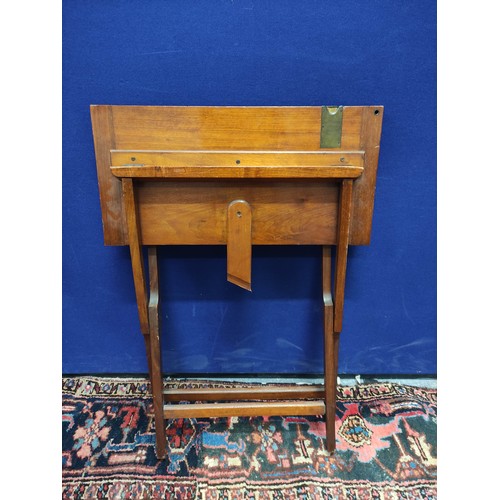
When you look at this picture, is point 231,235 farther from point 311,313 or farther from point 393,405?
point 393,405

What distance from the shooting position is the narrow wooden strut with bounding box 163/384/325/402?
1.28 m

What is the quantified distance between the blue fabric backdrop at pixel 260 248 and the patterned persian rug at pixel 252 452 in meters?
0.16

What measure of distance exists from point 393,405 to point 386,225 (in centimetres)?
70

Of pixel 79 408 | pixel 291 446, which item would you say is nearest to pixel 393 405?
pixel 291 446

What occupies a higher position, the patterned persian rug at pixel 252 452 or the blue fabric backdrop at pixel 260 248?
the blue fabric backdrop at pixel 260 248

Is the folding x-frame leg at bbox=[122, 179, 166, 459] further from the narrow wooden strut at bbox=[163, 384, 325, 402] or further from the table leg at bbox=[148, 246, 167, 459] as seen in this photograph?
the narrow wooden strut at bbox=[163, 384, 325, 402]

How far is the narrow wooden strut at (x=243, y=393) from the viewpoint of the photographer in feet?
4.21

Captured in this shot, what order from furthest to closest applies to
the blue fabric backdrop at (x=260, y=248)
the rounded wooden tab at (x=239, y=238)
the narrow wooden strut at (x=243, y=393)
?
the narrow wooden strut at (x=243, y=393), the blue fabric backdrop at (x=260, y=248), the rounded wooden tab at (x=239, y=238)

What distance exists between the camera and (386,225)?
130cm

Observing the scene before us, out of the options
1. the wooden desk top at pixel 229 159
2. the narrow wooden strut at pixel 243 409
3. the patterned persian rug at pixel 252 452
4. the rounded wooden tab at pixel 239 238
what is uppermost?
the wooden desk top at pixel 229 159

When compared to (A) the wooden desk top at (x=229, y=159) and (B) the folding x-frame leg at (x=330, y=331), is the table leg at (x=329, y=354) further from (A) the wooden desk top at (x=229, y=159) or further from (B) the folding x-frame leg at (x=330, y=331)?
(A) the wooden desk top at (x=229, y=159)

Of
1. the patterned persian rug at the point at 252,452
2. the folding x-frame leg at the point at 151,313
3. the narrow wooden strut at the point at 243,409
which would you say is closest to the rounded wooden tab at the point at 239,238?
the folding x-frame leg at the point at 151,313

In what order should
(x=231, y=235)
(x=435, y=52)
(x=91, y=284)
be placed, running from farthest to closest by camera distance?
(x=91, y=284)
(x=435, y=52)
(x=231, y=235)

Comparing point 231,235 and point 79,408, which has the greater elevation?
point 231,235
